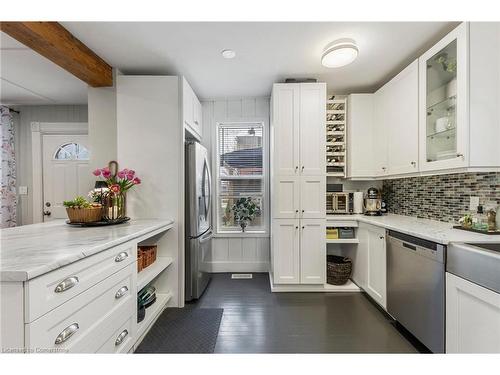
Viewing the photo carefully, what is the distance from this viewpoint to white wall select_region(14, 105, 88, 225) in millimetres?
3262

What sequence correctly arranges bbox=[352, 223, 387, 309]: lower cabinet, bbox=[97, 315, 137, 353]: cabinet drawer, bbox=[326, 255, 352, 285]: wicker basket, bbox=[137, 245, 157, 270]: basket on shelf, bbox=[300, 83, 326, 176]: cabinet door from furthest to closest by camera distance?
bbox=[326, 255, 352, 285]: wicker basket → bbox=[300, 83, 326, 176]: cabinet door → bbox=[352, 223, 387, 309]: lower cabinet → bbox=[137, 245, 157, 270]: basket on shelf → bbox=[97, 315, 137, 353]: cabinet drawer

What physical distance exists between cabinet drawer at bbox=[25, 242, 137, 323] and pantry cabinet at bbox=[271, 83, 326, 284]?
170 centimetres

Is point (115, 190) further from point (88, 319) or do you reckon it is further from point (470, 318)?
point (470, 318)

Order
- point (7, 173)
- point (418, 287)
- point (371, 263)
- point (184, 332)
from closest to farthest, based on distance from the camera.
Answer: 1. point (418, 287)
2. point (184, 332)
3. point (371, 263)
4. point (7, 173)

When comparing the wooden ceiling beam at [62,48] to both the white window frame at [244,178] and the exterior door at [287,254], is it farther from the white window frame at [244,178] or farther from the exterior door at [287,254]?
the exterior door at [287,254]

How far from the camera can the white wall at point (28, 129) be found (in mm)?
3262

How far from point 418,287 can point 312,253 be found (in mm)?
1062

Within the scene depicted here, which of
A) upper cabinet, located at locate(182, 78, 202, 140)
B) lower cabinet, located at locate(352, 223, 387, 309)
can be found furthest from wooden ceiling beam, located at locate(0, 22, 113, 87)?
lower cabinet, located at locate(352, 223, 387, 309)

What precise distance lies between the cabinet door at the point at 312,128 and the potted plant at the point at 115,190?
177 centimetres

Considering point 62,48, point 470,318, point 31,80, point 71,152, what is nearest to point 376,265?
point 470,318

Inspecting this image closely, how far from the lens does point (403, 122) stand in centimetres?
226

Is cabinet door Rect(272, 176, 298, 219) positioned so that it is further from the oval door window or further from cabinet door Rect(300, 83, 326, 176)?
the oval door window

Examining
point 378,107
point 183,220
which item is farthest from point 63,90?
point 378,107
